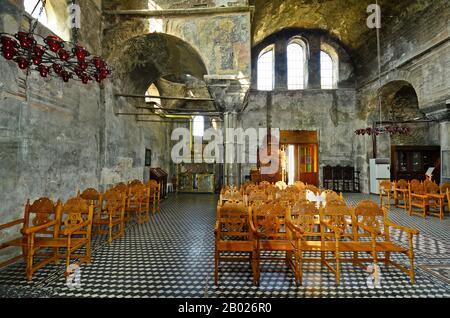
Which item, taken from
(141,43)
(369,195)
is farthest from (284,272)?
(369,195)

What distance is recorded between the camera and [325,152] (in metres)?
15.9

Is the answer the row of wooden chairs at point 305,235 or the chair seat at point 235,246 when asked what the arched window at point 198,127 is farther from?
the chair seat at point 235,246

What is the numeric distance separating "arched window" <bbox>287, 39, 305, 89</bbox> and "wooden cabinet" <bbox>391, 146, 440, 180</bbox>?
21.9ft

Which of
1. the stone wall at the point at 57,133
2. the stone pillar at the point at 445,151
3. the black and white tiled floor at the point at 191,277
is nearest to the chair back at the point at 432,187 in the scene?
the stone pillar at the point at 445,151

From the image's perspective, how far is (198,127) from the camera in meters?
17.0

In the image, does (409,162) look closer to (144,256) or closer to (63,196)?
(144,256)

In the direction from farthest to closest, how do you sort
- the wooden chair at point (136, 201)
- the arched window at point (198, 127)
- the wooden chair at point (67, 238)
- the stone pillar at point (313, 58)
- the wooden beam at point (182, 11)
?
1. the arched window at point (198, 127)
2. the stone pillar at point (313, 58)
3. the wooden beam at point (182, 11)
4. the wooden chair at point (136, 201)
5. the wooden chair at point (67, 238)

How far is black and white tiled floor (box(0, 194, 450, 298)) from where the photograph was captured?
3551mm

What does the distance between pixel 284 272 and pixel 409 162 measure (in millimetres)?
13048

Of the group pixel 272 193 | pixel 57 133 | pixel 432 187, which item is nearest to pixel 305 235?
pixel 272 193

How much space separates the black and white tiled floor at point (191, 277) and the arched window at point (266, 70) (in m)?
12.7

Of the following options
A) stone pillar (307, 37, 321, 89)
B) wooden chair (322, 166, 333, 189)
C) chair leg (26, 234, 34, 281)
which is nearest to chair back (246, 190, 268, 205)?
chair leg (26, 234, 34, 281)

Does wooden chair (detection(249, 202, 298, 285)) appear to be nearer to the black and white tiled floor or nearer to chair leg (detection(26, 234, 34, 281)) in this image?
the black and white tiled floor

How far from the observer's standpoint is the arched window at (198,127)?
55.4ft
